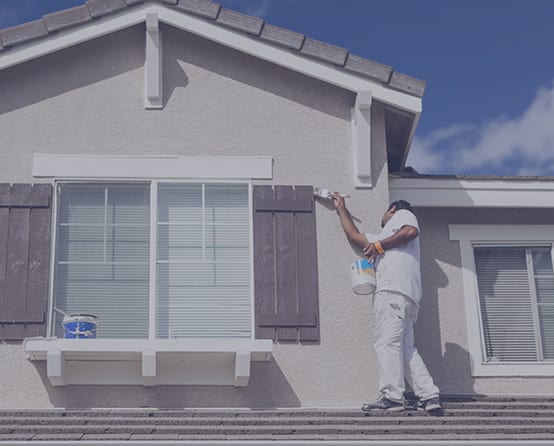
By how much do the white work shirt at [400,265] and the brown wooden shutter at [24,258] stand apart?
2.79 m

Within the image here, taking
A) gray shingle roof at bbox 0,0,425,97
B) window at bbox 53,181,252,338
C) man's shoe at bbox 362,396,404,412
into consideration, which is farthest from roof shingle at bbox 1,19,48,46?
man's shoe at bbox 362,396,404,412

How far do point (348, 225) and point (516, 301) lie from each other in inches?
73.4

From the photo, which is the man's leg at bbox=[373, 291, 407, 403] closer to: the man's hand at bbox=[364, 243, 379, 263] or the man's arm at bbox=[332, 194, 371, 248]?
the man's hand at bbox=[364, 243, 379, 263]

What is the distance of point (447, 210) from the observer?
32.6ft

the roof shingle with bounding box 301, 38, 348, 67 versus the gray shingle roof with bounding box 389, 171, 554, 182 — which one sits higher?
the roof shingle with bounding box 301, 38, 348, 67

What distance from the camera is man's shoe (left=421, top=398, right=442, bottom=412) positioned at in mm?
8242

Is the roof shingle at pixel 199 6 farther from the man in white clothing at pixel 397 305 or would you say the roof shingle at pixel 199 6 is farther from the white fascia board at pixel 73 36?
the man in white clothing at pixel 397 305

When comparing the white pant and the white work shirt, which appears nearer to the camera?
the white pant

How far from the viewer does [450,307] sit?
9.71 meters

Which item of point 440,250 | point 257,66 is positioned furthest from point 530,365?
point 257,66

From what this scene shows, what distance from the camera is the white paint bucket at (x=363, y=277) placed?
8.87 meters

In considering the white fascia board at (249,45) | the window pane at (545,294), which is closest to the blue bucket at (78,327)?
the white fascia board at (249,45)

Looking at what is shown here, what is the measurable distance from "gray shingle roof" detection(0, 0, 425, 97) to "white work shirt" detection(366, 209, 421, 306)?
1260 millimetres

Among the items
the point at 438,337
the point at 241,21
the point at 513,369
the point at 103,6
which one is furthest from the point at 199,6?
the point at 513,369
